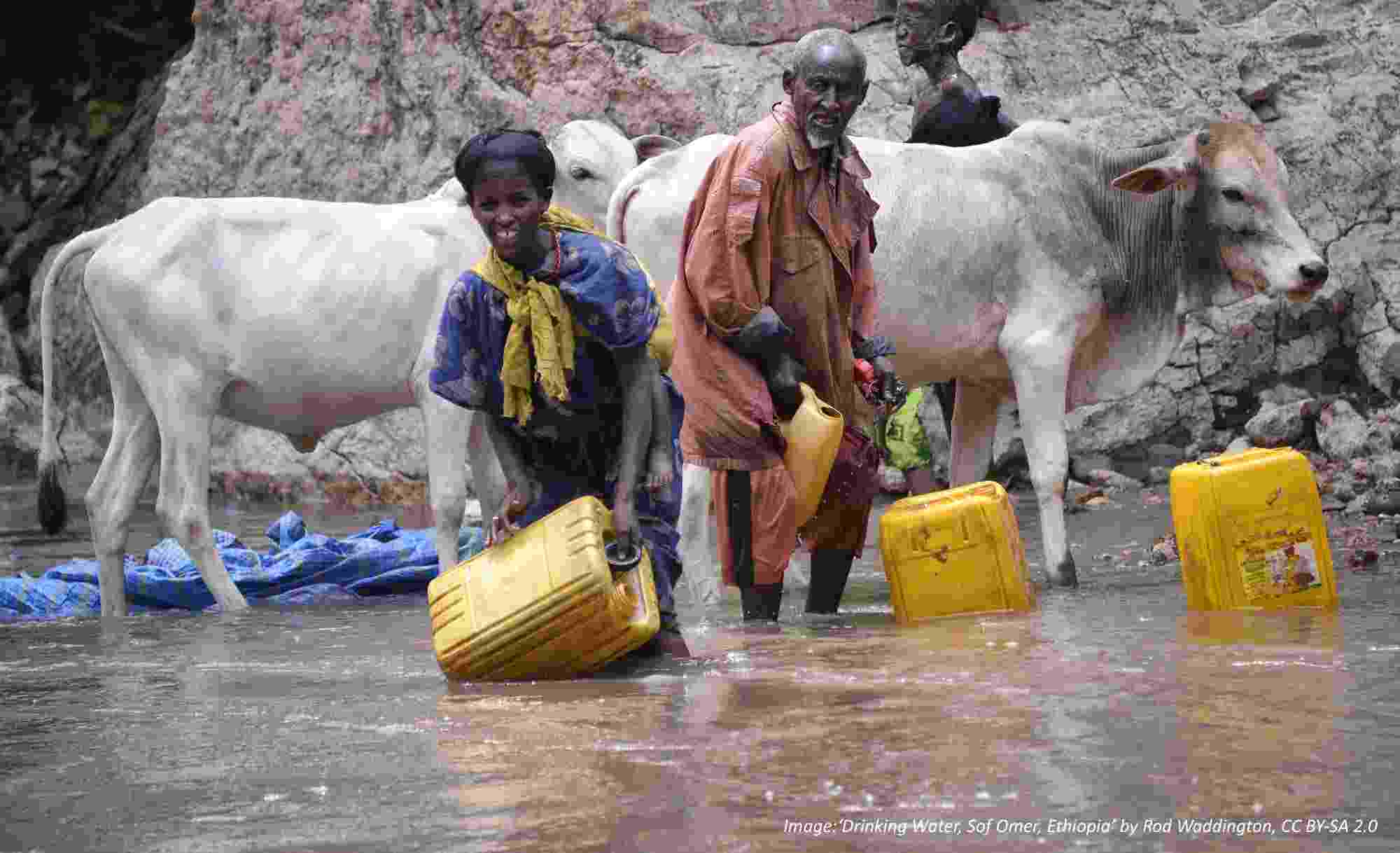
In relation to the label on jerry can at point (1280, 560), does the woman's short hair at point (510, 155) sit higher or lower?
higher

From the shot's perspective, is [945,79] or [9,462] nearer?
[945,79]

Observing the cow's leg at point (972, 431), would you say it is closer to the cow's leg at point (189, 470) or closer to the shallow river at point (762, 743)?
the shallow river at point (762, 743)

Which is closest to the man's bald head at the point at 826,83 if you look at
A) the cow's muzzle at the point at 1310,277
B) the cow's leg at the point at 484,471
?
the cow's muzzle at the point at 1310,277

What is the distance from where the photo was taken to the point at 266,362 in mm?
7824

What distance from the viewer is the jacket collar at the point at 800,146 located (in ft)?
18.9

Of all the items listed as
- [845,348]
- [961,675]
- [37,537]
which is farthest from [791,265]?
[37,537]

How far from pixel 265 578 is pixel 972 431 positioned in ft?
9.40

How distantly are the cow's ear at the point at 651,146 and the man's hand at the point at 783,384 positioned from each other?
338 centimetres

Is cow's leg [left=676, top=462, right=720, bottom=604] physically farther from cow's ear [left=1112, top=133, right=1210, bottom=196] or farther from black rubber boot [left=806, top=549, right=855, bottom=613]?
cow's ear [left=1112, top=133, right=1210, bottom=196]

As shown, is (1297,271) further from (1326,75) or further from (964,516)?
(1326,75)

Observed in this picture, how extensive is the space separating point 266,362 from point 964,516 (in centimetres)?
318

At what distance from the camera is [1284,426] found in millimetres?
10500

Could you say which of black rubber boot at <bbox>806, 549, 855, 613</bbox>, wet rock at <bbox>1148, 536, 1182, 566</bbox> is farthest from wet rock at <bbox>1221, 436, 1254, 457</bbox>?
black rubber boot at <bbox>806, 549, 855, 613</bbox>

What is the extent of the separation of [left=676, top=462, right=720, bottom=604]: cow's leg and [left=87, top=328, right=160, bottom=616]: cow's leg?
211 cm
